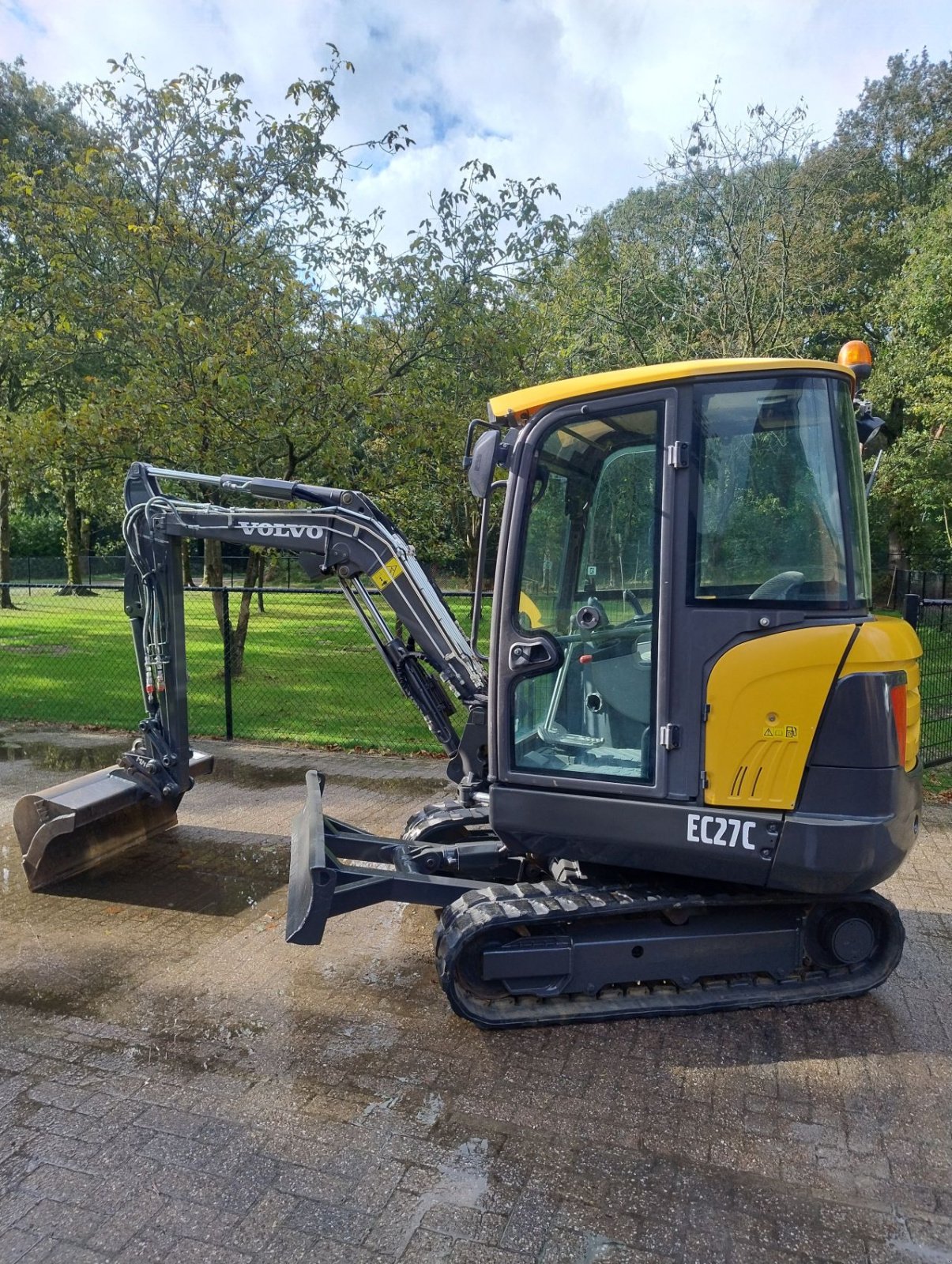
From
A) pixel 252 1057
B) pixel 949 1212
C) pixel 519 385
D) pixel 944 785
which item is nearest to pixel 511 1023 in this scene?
pixel 252 1057

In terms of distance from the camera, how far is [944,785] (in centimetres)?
788

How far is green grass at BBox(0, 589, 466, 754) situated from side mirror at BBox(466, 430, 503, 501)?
252 cm

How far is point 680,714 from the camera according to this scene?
11.9 feet

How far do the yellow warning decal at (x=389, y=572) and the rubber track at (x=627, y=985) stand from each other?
1.69 m

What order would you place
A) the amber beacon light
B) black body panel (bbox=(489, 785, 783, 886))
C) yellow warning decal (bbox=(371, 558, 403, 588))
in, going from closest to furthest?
1. black body panel (bbox=(489, 785, 783, 886))
2. the amber beacon light
3. yellow warning decal (bbox=(371, 558, 403, 588))

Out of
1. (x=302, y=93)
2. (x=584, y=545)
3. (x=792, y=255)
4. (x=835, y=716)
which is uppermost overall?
(x=302, y=93)

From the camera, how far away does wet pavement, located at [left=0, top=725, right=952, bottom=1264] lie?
8.55 feet

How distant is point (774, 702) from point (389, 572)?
2.11 meters

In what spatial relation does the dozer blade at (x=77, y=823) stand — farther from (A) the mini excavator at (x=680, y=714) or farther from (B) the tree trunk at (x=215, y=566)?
(B) the tree trunk at (x=215, y=566)

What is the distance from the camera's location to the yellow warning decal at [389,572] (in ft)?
15.4

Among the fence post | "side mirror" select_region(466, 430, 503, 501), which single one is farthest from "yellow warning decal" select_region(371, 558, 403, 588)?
the fence post

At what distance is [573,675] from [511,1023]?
1492mm

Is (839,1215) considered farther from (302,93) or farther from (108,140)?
(108,140)

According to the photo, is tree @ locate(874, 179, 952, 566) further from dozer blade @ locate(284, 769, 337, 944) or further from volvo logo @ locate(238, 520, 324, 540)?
dozer blade @ locate(284, 769, 337, 944)
